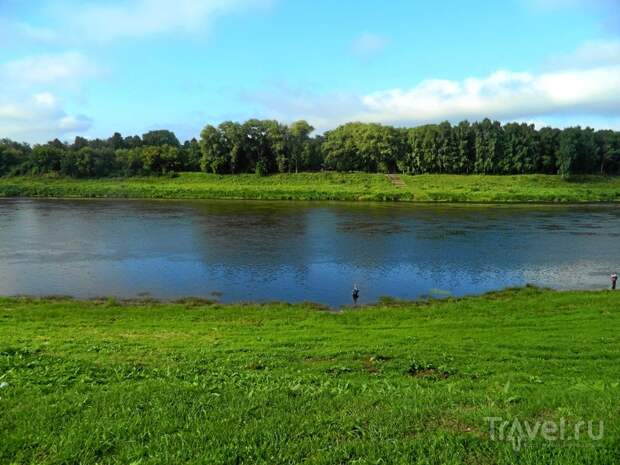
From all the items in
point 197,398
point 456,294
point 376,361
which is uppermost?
point 197,398

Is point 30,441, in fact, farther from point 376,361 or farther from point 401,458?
point 376,361

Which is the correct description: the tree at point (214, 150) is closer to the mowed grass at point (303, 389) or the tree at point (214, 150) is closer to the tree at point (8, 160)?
the tree at point (8, 160)

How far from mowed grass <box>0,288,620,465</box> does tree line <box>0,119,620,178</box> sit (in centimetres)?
10186

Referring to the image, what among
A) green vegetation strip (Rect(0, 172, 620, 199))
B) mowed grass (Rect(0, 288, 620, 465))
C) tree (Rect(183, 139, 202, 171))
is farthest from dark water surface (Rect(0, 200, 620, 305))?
tree (Rect(183, 139, 202, 171))

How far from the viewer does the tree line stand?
116 m

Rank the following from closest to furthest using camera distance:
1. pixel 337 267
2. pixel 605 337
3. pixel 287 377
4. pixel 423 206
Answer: pixel 287 377 < pixel 605 337 < pixel 337 267 < pixel 423 206

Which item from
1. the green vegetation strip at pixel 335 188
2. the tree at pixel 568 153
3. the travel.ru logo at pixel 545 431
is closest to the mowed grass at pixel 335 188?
the green vegetation strip at pixel 335 188

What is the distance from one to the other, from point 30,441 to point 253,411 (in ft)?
10.1

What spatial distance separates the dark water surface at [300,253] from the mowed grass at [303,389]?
1043 centimetres

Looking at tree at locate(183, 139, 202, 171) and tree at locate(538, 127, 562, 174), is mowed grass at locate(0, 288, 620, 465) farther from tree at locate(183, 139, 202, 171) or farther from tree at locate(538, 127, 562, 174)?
tree at locate(183, 139, 202, 171)

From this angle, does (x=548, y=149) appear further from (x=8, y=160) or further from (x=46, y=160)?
(x=8, y=160)

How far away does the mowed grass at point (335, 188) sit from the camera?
3713 inches

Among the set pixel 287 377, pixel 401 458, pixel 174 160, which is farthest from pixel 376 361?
pixel 174 160

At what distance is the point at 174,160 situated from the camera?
4941 inches
